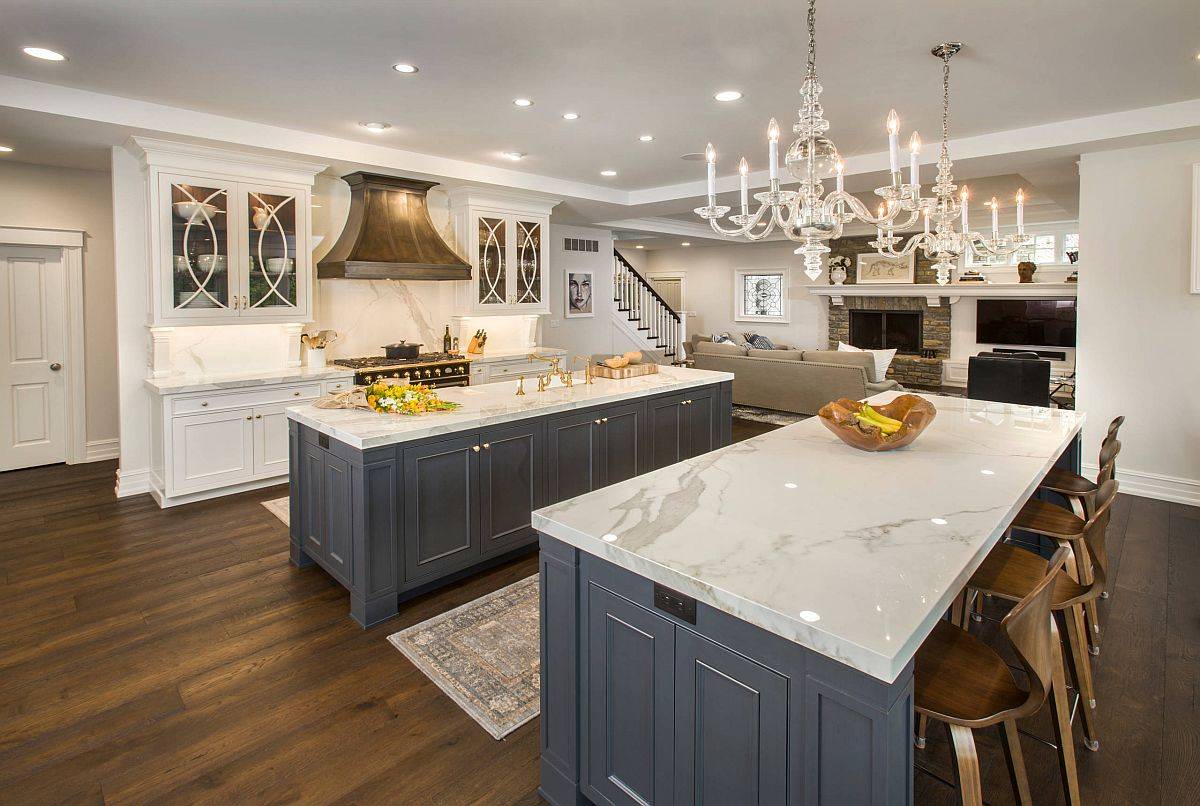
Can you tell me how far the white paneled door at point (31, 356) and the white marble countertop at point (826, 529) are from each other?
19.6ft

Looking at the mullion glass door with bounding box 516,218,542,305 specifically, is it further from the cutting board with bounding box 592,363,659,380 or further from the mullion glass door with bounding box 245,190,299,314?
the cutting board with bounding box 592,363,659,380

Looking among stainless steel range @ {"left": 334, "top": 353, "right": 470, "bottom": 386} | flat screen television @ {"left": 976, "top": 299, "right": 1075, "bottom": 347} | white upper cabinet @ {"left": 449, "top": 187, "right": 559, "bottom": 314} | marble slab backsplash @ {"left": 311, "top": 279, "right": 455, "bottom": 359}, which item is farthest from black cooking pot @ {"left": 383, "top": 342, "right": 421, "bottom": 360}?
flat screen television @ {"left": 976, "top": 299, "right": 1075, "bottom": 347}

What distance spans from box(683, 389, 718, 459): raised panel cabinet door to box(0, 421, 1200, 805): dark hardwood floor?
1667 millimetres

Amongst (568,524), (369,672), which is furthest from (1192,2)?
(369,672)

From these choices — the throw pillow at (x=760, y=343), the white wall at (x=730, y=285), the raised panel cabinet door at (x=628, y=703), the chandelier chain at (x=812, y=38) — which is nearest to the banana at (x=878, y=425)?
the chandelier chain at (x=812, y=38)

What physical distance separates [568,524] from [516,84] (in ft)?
10.1

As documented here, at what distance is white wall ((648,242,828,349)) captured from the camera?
12508mm

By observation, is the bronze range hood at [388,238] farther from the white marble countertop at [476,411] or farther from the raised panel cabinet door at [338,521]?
the raised panel cabinet door at [338,521]

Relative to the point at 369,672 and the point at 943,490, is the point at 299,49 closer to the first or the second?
the point at 369,672

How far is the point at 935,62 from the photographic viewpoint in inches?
139

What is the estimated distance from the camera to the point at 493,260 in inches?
270

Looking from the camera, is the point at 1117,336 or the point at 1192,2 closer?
the point at 1192,2

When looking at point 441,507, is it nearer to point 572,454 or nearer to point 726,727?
→ point 572,454

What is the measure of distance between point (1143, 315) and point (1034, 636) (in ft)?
15.9
